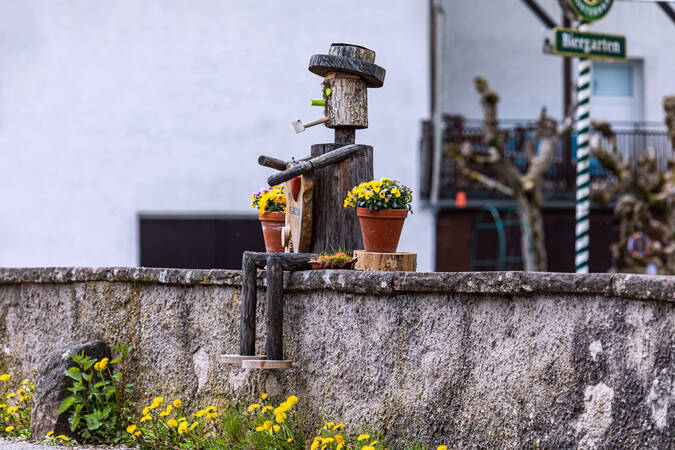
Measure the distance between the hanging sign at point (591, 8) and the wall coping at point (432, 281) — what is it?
11.7 ft

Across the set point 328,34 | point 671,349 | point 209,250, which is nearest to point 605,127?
point 328,34

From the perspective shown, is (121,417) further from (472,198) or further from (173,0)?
(472,198)

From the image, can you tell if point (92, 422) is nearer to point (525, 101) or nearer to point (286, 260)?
point (286, 260)

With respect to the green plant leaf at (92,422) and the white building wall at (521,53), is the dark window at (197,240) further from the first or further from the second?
the green plant leaf at (92,422)

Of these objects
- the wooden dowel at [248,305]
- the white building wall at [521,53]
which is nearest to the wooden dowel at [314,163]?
the wooden dowel at [248,305]

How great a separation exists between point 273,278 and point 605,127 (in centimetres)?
801

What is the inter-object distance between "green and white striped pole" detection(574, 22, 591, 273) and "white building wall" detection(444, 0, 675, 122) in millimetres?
7841

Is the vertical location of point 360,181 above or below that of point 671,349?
above

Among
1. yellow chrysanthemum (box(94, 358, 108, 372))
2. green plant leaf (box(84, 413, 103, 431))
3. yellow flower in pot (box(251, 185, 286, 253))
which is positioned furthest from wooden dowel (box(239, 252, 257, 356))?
green plant leaf (box(84, 413, 103, 431))

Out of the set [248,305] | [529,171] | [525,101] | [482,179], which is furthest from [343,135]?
[525,101]

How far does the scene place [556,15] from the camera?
51.1ft

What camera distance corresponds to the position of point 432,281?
3984 millimetres

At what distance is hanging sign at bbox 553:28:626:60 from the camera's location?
23.5 feet

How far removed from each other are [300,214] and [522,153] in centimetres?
988
